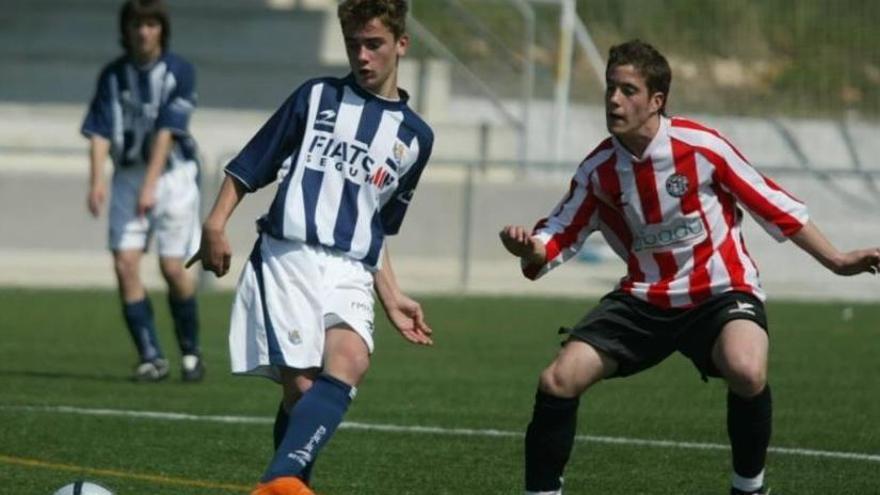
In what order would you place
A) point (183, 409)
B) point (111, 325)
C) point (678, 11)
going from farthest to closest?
point (678, 11), point (111, 325), point (183, 409)

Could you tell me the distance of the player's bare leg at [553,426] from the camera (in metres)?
6.98

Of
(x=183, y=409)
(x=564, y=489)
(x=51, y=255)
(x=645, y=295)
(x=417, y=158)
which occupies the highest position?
(x=417, y=158)

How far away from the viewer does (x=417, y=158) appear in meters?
7.01

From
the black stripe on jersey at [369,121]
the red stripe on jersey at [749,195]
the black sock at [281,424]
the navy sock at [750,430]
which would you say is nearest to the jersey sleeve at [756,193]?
the red stripe on jersey at [749,195]

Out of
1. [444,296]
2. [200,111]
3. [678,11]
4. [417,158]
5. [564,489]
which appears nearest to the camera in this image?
[417,158]

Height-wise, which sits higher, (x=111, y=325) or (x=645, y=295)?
(x=645, y=295)

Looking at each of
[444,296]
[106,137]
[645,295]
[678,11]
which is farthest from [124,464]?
[678,11]

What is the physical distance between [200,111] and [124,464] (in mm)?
15833

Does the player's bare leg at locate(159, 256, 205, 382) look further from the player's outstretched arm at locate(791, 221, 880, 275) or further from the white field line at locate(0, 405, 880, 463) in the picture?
the player's outstretched arm at locate(791, 221, 880, 275)

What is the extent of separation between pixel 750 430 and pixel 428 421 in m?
3.04

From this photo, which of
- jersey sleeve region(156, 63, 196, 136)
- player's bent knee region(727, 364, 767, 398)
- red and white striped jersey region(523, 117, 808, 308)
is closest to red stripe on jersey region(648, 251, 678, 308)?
red and white striped jersey region(523, 117, 808, 308)

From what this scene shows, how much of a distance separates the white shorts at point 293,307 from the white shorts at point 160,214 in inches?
191

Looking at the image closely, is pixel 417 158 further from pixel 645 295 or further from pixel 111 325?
pixel 111 325

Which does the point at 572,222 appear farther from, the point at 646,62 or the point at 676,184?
the point at 646,62
